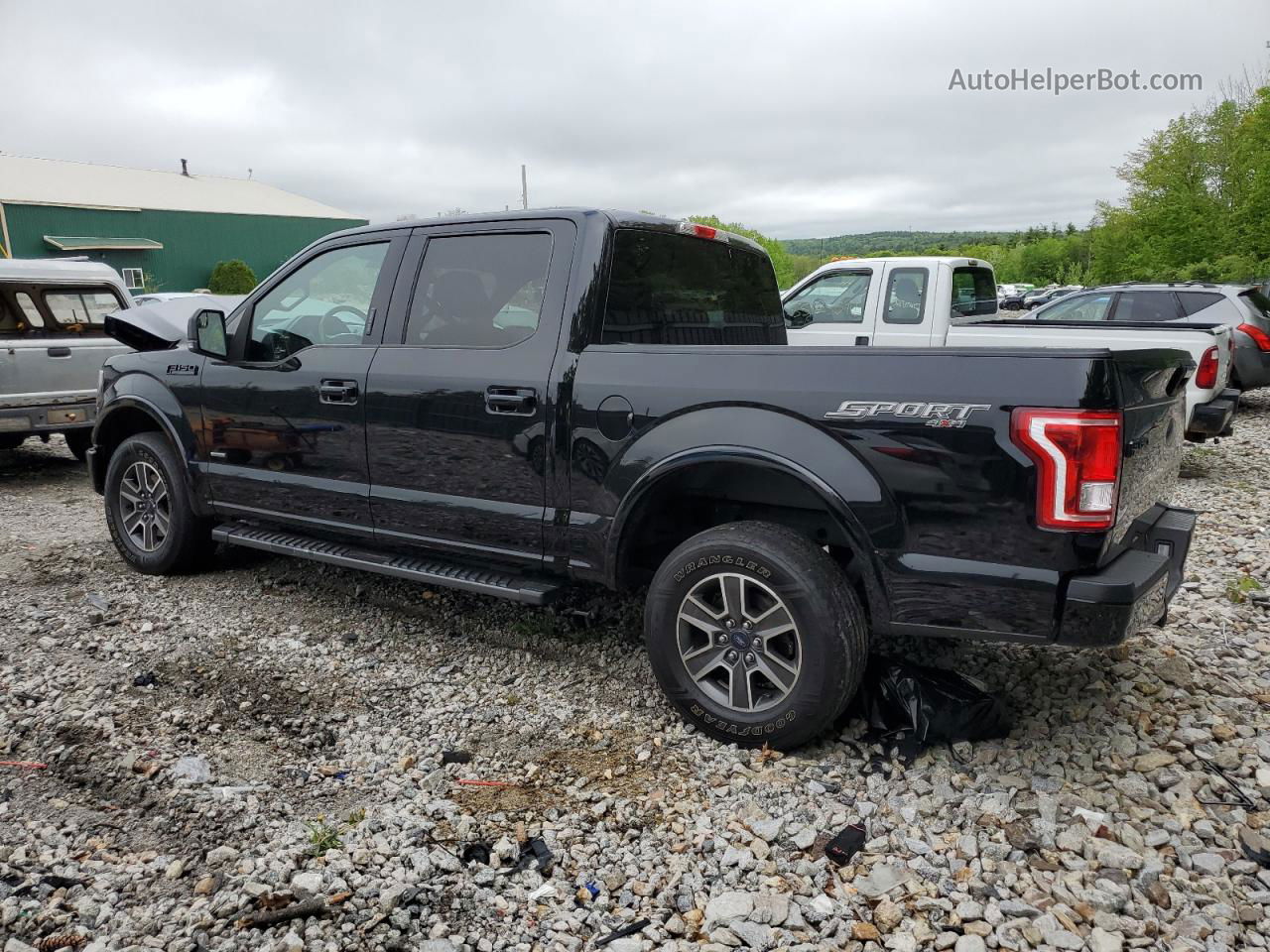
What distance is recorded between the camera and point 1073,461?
2.67 m

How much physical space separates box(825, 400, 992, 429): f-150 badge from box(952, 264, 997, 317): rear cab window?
7.20m

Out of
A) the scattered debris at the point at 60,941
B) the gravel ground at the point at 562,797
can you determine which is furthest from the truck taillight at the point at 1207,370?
the scattered debris at the point at 60,941

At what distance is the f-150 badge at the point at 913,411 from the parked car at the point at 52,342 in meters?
7.61

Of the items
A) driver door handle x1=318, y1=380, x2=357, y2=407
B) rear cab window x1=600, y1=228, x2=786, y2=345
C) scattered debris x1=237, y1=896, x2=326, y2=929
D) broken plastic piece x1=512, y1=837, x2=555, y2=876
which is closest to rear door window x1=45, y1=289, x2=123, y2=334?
driver door handle x1=318, y1=380, x2=357, y2=407

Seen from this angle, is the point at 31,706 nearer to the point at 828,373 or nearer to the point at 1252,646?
the point at 828,373

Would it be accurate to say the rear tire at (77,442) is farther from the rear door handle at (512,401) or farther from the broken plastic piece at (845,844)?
the broken plastic piece at (845,844)

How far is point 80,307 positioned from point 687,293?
7.27 m

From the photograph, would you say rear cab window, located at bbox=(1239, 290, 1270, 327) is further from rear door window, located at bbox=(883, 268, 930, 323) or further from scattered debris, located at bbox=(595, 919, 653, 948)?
scattered debris, located at bbox=(595, 919, 653, 948)

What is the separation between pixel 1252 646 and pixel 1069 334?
4272 mm

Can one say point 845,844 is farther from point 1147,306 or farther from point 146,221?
point 146,221

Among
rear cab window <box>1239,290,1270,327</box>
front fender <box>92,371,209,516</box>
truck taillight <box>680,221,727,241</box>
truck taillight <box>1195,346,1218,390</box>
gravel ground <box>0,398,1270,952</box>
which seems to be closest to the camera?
gravel ground <box>0,398,1270,952</box>

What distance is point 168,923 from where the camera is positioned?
96.0 inches

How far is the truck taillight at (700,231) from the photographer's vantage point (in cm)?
416

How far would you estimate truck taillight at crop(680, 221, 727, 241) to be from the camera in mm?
4164
